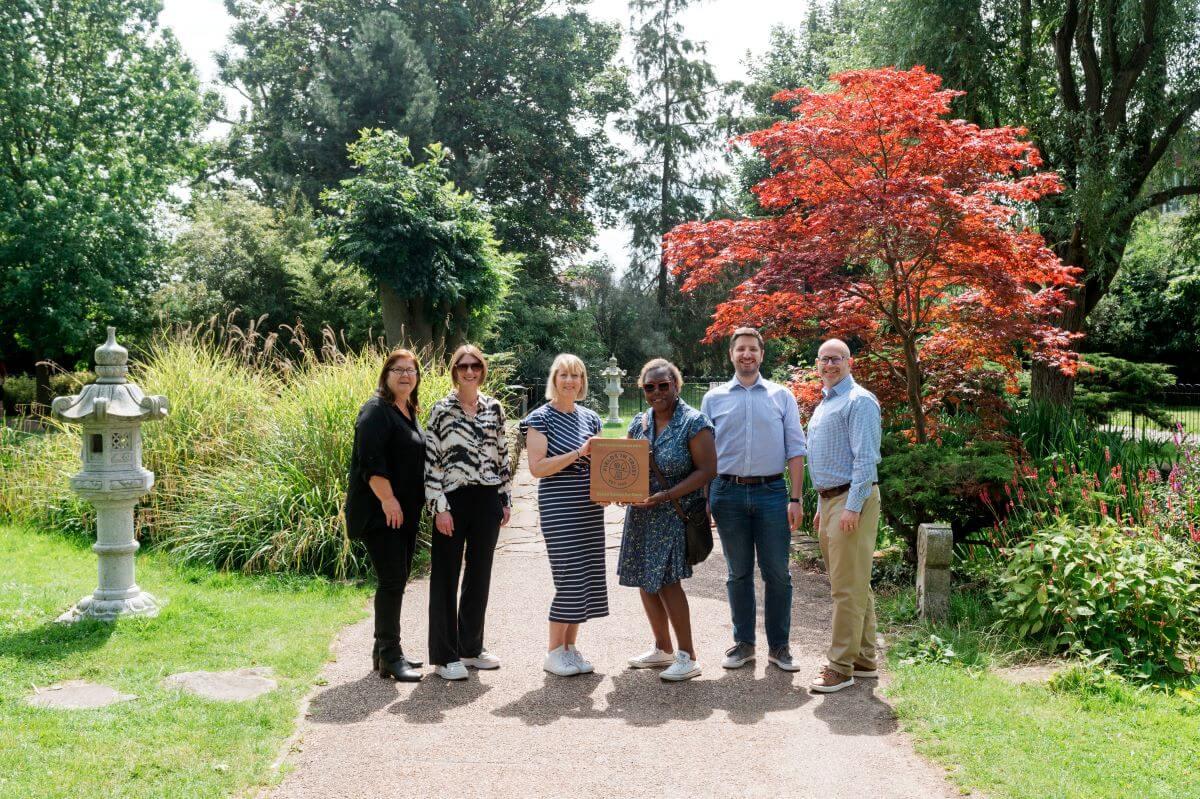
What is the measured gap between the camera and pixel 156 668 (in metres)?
4.86

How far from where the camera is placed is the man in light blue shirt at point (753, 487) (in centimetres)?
484

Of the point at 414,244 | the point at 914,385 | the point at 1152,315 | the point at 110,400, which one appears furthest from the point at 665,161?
the point at 110,400

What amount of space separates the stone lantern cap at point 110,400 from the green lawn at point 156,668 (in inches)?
49.3

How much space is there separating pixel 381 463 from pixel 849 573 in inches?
93.2

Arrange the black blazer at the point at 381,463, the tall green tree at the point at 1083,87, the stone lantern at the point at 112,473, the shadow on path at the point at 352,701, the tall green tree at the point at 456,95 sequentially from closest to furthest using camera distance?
the shadow on path at the point at 352,701
the black blazer at the point at 381,463
the stone lantern at the point at 112,473
the tall green tree at the point at 1083,87
the tall green tree at the point at 456,95

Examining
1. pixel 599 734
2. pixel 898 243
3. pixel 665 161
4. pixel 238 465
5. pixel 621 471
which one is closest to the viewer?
pixel 599 734

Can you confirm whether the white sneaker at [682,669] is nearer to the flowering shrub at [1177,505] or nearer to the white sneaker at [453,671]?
the white sneaker at [453,671]

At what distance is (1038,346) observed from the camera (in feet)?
25.3

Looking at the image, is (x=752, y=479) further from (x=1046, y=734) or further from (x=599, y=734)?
(x=1046, y=734)

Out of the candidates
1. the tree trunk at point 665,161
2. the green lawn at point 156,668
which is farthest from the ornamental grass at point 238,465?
the tree trunk at point 665,161

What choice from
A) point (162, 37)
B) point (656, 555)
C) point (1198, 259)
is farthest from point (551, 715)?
point (162, 37)

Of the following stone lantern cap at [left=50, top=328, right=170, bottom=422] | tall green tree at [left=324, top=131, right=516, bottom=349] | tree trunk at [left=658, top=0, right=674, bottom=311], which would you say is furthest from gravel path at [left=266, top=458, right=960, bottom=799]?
tree trunk at [left=658, top=0, right=674, bottom=311]

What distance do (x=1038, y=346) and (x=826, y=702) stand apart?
14.7 ft

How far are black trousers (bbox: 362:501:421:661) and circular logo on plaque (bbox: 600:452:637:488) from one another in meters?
1.06
